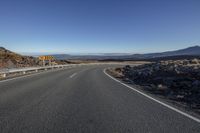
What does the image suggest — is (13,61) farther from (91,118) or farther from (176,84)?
(91,118)

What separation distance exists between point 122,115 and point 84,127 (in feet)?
5.17

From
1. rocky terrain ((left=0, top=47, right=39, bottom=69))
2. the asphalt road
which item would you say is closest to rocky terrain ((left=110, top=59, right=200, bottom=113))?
the asphalt road

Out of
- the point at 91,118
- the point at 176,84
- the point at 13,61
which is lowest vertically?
the point at 13,61

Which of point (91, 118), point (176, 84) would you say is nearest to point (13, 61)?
point (176, 84)

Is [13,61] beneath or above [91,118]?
beneath

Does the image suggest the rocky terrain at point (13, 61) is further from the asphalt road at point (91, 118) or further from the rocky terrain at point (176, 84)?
the asphalt road at point (91, 118)

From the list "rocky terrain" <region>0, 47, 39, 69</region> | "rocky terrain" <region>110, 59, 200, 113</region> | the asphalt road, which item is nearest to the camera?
the asphalt road

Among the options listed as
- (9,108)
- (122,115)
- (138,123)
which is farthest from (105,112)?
(9,108)

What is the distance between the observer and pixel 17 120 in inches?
247

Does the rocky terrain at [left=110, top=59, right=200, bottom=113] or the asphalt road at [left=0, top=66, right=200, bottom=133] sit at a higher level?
the asphalt road at [left=0, top=66, right=200, bottom=133]

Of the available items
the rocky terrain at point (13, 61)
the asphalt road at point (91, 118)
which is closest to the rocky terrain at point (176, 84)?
the asphalt road at point (91, 118)

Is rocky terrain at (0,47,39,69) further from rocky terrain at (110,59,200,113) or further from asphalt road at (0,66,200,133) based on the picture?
asphalt road at (0,66,200,133)

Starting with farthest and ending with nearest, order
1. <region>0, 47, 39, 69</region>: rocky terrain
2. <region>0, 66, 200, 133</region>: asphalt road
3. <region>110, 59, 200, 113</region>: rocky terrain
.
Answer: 1. <region>0, 47, 39, 69</region>: rocky terrain
2. <region>110, 59, 200, 113</region>: rocky terrain
3. <region>0, 66, 200, 133</region>: asphalt road

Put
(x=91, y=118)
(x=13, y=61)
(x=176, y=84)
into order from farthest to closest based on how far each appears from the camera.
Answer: (x=13, y=61) → (x=176, y=84) → (x=91, y=118)
